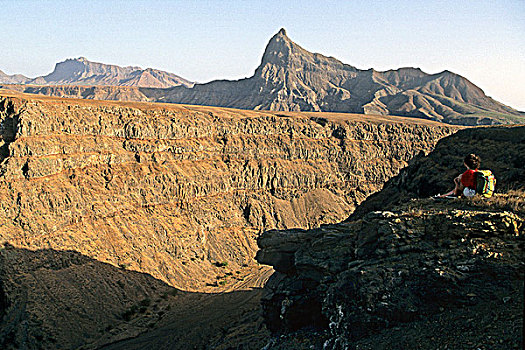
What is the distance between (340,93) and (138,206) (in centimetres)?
14372

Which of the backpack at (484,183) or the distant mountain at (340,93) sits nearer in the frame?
the backpack at (484,183)

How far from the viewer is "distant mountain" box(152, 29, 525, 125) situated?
506ft

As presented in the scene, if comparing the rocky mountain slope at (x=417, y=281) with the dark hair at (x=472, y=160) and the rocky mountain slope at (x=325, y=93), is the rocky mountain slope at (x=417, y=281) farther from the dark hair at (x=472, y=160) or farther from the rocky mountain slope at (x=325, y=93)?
the rocky mountain slope at (x=325, y=93)

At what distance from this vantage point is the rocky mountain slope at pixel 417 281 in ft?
36.4

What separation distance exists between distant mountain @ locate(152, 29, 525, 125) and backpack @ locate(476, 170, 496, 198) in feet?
451

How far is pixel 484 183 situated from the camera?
14383 mm

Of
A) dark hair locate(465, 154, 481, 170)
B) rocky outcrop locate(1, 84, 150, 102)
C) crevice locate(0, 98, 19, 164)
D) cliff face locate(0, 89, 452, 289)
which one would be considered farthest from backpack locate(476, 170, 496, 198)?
rocky outcrop locate(1, 84, 150, 102)

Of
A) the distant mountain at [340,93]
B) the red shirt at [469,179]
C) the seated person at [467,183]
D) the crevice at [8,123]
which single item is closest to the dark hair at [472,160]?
the seated person at [467,183]

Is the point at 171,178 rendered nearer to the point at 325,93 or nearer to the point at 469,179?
the point at 469,179

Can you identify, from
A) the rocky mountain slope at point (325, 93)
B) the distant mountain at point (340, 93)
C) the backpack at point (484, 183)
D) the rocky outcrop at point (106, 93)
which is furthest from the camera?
the rocky outcrop at point (106, 93)

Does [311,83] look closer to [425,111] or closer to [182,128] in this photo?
[425,111]

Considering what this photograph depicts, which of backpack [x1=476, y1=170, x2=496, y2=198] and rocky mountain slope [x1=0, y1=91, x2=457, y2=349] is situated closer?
backpack [x1=476, y1=170, x2=496, y2=198]

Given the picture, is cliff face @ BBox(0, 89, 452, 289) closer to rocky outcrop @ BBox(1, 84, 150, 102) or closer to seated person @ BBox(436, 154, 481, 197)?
seated person @ BBox(436, 154, 481, 197)

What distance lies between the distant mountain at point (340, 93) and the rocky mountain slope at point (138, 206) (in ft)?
305
